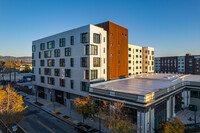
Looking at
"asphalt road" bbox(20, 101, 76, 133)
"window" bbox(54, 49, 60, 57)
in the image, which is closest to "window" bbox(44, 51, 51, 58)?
"window" bbox(54, 49, 60, 57)

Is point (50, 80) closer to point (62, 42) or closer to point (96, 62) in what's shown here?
point (62, 42)

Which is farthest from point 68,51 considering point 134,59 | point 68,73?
point 134,59

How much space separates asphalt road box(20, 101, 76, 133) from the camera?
78.5ft

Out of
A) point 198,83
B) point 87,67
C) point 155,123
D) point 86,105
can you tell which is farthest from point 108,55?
point 198,83

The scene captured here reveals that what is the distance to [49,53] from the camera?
43.6m

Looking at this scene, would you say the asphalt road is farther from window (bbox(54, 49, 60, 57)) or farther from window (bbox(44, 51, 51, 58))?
window (bbox(44, 51, 51, 58))

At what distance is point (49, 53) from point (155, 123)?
39.1 metres

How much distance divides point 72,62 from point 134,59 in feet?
124

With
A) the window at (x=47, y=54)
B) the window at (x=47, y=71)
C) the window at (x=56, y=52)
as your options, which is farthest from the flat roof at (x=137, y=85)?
the window at (x=47, y=54)

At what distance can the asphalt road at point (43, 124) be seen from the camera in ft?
78.5

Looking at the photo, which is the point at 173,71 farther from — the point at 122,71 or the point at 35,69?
the point at 35,69

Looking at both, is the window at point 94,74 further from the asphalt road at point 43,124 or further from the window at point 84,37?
the asphalt road at point 43,124

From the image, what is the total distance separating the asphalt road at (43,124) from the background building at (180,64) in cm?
11487

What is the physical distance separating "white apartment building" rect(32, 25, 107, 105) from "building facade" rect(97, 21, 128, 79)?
6.16ft
